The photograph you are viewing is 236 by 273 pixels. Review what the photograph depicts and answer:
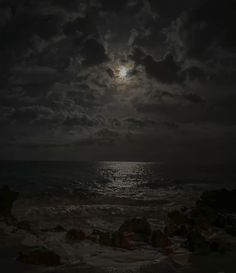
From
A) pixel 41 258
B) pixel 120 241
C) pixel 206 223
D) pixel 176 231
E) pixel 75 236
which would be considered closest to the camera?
pixel 41 258

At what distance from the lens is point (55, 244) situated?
58.2 ft

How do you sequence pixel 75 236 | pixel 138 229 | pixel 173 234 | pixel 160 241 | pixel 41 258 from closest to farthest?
pixel 41 258
pixel 160 241
pixel 75 236
pixel 138 229
pixel 173 234

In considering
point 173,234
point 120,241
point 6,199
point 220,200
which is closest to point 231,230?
point 173,234

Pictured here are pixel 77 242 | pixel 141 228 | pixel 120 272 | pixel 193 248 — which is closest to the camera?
pixel 120 272

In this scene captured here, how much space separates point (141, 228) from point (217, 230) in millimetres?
5592

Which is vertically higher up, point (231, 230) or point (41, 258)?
point (231, 230)

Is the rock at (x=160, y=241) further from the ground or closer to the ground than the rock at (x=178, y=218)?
closer to the ground

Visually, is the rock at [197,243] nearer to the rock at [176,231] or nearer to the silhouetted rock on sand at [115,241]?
the rock at [176,231]

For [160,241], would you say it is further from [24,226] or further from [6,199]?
[6,199]

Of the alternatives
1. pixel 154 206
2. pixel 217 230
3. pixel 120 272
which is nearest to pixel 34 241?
pixel 120 272

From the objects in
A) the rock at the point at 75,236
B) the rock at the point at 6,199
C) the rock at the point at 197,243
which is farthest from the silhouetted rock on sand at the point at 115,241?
the rock at the point at 6,199

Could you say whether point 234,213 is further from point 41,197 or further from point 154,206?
point 41,197

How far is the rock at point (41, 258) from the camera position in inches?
562

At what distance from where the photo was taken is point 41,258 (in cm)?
1435
